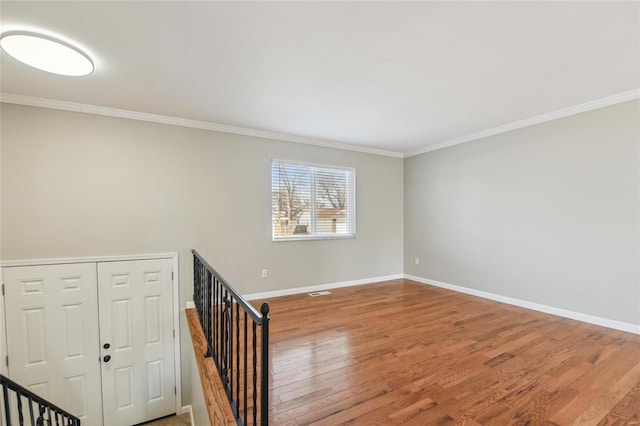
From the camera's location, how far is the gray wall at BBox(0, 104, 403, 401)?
3.00 meters

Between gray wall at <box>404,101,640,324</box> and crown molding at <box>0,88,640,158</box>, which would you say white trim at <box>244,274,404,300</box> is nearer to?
gray wall at <box>404,101,640,324</box>

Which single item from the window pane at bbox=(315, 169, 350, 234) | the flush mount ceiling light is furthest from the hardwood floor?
the flush mount ceiling light

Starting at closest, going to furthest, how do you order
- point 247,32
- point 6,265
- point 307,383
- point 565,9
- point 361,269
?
point 565,9
point 247,32
point 307,383
point 6,265
point 361,269

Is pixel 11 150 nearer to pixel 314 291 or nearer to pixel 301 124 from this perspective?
pixel 301 124

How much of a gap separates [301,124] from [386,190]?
7.74 ft

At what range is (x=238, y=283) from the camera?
404 centimetres

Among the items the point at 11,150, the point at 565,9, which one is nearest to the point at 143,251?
the point at 11,150

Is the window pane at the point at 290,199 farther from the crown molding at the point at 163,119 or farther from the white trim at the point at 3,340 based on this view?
the white trim at the point at 3,340

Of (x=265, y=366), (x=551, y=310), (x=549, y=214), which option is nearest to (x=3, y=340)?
(x=265, y=366)

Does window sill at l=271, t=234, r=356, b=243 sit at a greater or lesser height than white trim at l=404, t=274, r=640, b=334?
greater

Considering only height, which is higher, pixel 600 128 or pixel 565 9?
pixel 565 9

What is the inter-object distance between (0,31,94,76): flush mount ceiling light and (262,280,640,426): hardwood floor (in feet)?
9.66

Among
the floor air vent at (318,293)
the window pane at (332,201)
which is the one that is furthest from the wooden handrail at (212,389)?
the window pane at (332,201)

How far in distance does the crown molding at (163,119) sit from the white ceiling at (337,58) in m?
0.08
